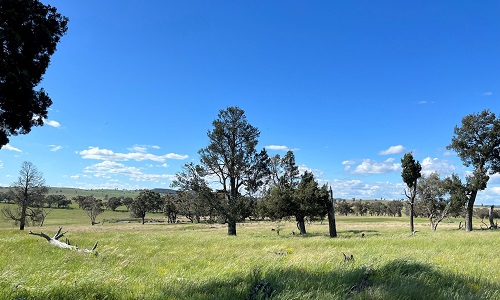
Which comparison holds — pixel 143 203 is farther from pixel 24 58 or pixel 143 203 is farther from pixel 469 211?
pixel 24 58

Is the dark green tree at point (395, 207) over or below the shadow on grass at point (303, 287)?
below

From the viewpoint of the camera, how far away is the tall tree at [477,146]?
37.2 metres

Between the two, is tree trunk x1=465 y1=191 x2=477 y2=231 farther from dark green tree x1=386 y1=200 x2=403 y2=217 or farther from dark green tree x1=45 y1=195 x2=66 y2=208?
dark green tree x1=45 y1=195 x2=66 y2=208

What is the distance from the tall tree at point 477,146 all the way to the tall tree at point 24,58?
41.7m

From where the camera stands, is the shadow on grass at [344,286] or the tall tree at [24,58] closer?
the shadow on grass at [344,286]

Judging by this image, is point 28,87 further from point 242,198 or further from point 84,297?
point 242,198

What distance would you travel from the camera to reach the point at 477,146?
124 ft

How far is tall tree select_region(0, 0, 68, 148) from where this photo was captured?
11.2 m

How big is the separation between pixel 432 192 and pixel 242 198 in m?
34.9

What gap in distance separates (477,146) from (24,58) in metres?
43.9

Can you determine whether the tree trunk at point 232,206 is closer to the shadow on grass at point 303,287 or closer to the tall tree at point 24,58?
the tall tree at point 24,58

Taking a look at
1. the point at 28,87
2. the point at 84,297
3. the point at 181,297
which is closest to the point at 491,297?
the point at 181,297

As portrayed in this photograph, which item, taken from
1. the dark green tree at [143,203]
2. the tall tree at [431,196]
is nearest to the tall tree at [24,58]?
the tall tree at [431,196]

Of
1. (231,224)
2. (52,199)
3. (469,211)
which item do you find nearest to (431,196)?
(469,211)
